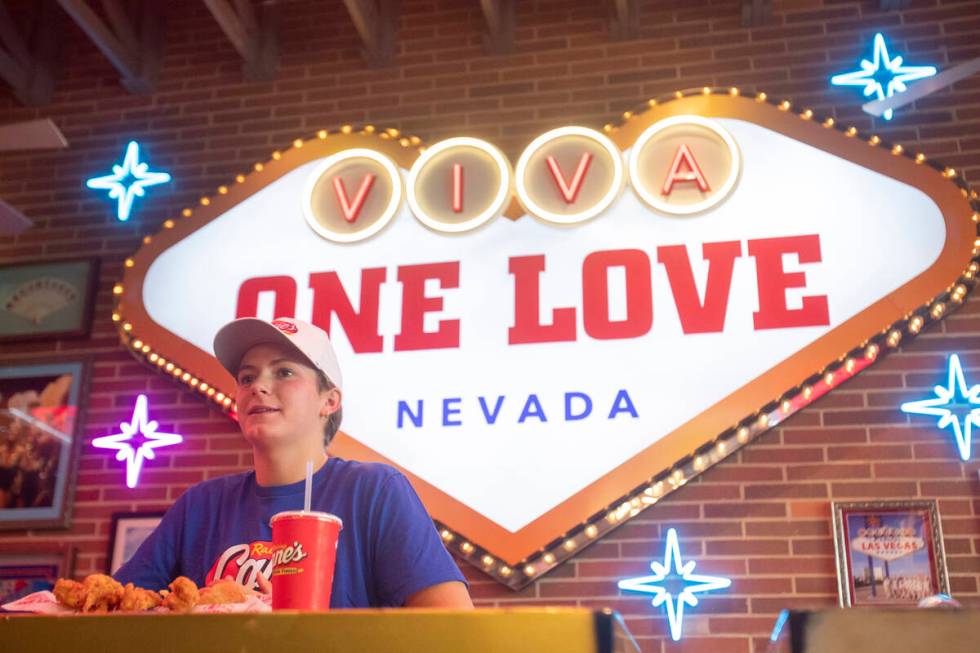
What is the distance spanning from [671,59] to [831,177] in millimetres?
865

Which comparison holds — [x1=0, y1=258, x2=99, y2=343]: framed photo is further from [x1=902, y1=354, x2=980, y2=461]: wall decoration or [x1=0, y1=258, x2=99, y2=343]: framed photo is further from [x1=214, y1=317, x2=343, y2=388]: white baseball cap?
[x1=902, y1=354, x2=980, y2=461]: wall decoration

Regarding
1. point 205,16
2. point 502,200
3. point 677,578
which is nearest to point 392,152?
point 502,200

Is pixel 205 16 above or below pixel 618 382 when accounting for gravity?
above

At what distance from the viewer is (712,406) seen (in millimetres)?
3383

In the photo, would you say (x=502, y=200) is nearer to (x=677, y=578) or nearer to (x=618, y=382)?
(x=618, y=382)

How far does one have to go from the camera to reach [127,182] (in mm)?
4277

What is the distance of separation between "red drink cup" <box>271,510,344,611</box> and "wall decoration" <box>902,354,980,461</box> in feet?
8.94

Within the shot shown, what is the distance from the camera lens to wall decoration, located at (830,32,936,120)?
12.2 feet

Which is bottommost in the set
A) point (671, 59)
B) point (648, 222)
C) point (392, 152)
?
point (648, 222)

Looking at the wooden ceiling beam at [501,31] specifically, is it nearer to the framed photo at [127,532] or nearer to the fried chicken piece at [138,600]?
the framed photo at [127,532]

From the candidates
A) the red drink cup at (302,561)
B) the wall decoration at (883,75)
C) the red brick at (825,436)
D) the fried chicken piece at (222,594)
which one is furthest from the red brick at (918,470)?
the fried chicken piece at (222,594)

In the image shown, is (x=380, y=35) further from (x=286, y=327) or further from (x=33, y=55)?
(x=286, y=327)

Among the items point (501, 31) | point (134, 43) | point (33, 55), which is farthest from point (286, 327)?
point (33, 55)

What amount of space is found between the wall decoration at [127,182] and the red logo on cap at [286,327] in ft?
8.84
